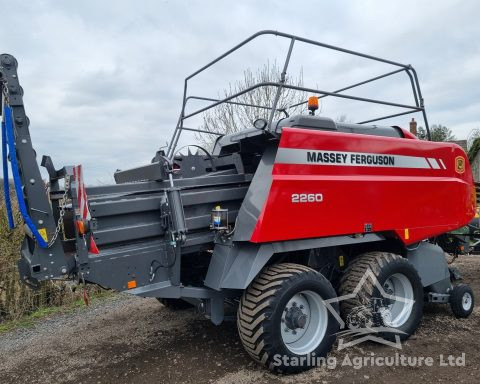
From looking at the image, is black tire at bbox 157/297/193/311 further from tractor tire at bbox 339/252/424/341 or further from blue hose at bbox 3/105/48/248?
blue hose at bbox 3/105/48/248

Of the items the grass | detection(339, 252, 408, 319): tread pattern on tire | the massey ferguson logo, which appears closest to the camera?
the massey ferguson logo

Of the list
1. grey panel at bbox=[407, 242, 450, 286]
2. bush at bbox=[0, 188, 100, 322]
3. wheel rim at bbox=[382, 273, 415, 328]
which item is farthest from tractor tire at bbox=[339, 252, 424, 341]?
bush at bbox=[0, 188, 100, 322]

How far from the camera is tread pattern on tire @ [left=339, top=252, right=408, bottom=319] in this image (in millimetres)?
4086

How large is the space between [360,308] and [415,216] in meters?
1.21

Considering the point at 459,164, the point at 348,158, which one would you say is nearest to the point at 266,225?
the point at 348,158

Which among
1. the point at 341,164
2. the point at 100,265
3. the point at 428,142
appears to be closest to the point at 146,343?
the point at 100,265

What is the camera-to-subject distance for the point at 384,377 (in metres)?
3.48

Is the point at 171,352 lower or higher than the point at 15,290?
lower

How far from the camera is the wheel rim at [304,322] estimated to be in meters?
3.60

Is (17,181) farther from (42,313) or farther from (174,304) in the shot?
(42,313)

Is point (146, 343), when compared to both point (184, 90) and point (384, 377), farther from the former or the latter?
point (184, 90)

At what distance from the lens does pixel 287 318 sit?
360 cm

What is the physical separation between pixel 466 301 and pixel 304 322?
2.34 metres

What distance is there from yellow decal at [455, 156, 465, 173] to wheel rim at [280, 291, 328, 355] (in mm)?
2556
